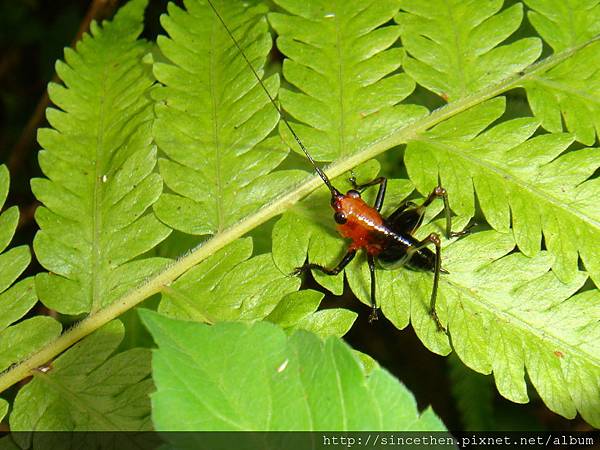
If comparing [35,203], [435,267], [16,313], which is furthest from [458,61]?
[35,203]

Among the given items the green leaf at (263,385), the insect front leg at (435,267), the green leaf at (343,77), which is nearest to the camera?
the green leaf at (263,385)

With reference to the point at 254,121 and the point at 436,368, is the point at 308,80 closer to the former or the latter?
the point at 254,121

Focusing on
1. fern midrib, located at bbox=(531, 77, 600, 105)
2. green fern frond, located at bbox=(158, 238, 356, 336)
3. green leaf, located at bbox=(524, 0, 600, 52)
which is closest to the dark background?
green fern frond, located at bbox=(158, 238, 356, 336)

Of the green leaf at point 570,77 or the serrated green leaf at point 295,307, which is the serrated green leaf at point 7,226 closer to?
the serrated green leaf at point 295,307

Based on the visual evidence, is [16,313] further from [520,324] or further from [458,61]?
[458,61]

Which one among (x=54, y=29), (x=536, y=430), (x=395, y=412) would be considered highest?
(x=54, y=29)

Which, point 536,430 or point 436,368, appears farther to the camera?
point 436,368

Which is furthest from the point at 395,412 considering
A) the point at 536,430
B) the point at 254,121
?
the point at 536,430

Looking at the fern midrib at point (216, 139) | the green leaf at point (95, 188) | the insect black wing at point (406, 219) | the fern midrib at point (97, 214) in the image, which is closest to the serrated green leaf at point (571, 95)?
the insect black wing at point (406, 219)
